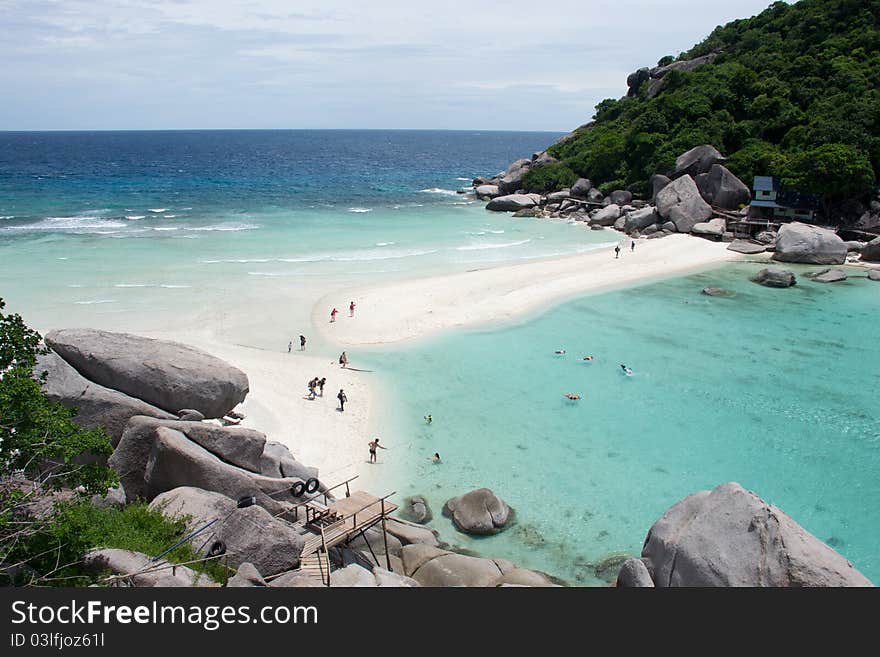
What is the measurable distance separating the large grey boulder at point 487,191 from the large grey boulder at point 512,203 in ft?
31.1

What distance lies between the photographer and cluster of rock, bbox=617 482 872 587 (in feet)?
38.6

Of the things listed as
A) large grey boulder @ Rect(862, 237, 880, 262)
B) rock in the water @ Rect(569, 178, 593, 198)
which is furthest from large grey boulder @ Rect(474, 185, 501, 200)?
large grey boulder @ Rect(862, 237, 880, 262)

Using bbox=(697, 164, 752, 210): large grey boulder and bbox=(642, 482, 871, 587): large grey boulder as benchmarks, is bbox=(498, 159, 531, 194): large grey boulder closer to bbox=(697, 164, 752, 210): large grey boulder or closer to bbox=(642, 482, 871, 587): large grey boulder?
bbox=(697, 164, 752, 210): large grey boulder

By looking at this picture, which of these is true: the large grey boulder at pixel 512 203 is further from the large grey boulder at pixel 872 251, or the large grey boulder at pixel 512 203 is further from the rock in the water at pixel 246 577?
the rock in the water at pixel 246 577

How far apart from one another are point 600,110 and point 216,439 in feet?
307

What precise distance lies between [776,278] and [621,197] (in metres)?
27.4

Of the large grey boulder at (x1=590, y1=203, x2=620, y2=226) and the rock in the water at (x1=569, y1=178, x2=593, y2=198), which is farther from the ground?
the rock in the water at (x1=569, y1=178, x2=593, y2=198)

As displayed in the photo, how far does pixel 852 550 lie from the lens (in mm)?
17016

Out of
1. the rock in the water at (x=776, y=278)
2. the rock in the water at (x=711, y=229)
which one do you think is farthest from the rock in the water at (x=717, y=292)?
the rock in the water at (x=711, y=229)

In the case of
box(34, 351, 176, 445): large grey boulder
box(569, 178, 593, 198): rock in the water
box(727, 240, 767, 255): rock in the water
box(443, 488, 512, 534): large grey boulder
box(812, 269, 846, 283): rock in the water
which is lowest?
box(443, 488, 512, 534): large grey boulder

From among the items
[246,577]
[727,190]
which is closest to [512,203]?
[727,190]

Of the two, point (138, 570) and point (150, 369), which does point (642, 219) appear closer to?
point (150, 369)

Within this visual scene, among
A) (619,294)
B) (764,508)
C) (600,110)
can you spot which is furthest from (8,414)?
(600,110)

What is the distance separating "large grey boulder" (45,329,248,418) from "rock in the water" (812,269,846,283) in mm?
38501
